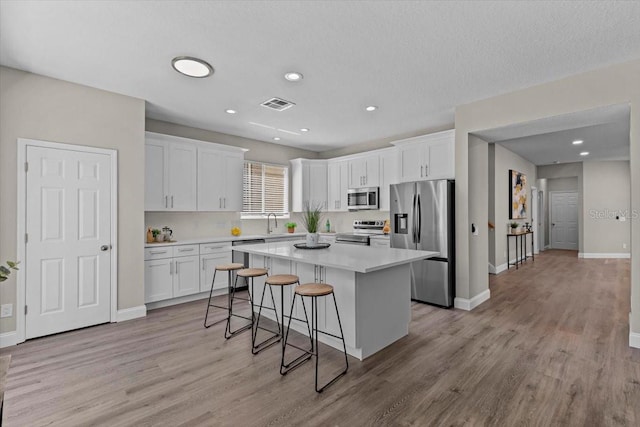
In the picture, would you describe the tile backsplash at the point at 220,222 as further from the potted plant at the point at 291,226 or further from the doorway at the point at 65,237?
the doorway at the point at 65,237

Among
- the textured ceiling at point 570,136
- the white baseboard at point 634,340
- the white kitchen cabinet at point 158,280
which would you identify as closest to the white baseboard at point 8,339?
the white kitchen cabinet at point 158,280

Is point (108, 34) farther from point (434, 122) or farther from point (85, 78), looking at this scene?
point (434, 122)

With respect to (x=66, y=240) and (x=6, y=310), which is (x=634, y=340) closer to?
(x=66, y=240)

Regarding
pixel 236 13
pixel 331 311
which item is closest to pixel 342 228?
pixel 331 311

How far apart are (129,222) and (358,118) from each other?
354cm

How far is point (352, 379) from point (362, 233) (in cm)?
358

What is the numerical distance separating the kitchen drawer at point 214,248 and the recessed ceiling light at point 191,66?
8.46 ft

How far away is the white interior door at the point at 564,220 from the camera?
33.9 feet

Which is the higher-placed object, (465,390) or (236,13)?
(236,13)

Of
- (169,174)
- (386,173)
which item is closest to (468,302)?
(386,173)

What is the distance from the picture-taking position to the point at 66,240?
3.52 meters

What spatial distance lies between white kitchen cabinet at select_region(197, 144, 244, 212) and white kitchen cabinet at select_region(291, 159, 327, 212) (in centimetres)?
139

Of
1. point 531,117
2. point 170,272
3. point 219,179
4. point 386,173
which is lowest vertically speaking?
point 170,272

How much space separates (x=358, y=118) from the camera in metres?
4.86
